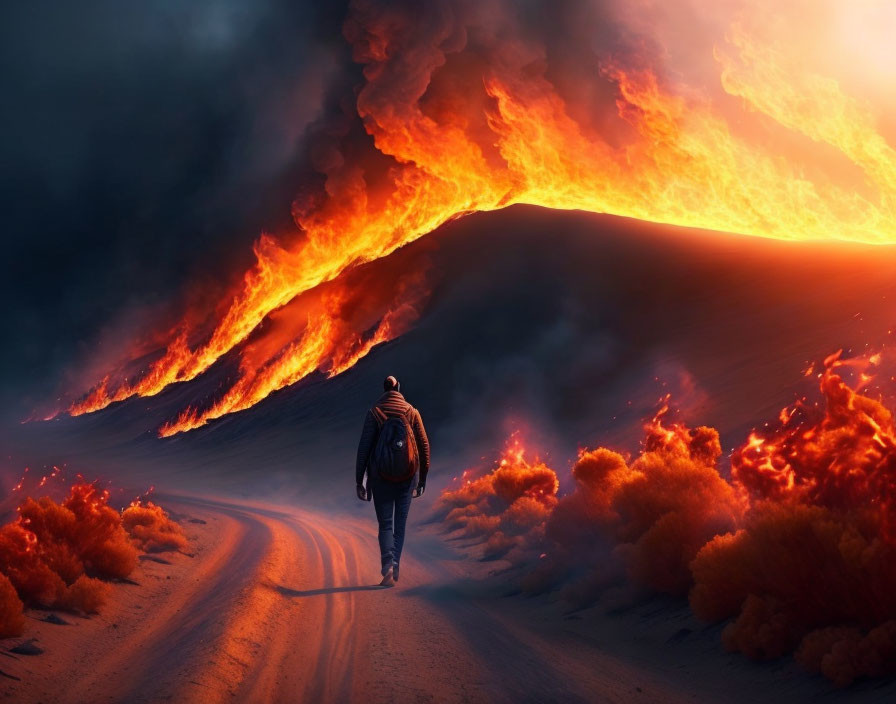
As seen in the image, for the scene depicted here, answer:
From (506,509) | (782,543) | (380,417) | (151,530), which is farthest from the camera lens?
(506,509)

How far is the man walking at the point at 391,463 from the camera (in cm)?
1255

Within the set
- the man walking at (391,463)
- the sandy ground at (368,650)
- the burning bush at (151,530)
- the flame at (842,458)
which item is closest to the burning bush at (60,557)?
the sandy ground at (368,650)

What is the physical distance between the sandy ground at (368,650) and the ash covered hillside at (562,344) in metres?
17.7

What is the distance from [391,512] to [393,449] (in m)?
1.06

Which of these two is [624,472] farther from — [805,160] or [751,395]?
[751,395]

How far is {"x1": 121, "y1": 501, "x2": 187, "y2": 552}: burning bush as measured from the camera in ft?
57.0

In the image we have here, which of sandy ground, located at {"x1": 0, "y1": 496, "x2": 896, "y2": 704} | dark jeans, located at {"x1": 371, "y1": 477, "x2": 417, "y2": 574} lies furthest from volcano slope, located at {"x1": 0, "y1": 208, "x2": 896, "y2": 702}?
dark jeans, located at {"x1": 371, "y1": 477, "x2": 417, "y2": 574}

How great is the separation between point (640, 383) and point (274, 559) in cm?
3429

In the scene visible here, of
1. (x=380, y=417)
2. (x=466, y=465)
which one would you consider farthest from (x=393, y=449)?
(x=466, y=465)

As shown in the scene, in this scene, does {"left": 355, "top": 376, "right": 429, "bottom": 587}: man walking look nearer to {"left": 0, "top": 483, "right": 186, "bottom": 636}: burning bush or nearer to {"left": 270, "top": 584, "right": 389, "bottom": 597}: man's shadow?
{"left": 270, "top": 584, "right": 389, "bottom": 597}: man's shadow

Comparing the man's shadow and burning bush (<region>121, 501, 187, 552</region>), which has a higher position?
burning bush (<region>121, 501, 187, 552</region>)

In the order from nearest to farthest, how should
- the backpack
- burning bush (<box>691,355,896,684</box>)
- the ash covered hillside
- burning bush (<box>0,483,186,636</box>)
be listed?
1. burning bush (<box>691,355,896,684</box>)
2. burning bush (<box>0,483,186,636</box>)
3. the backpack
4. the ash covered hillside

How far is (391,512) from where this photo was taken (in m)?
12.9

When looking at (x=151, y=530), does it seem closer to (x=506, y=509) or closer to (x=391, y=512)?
(x=391, y=512)
